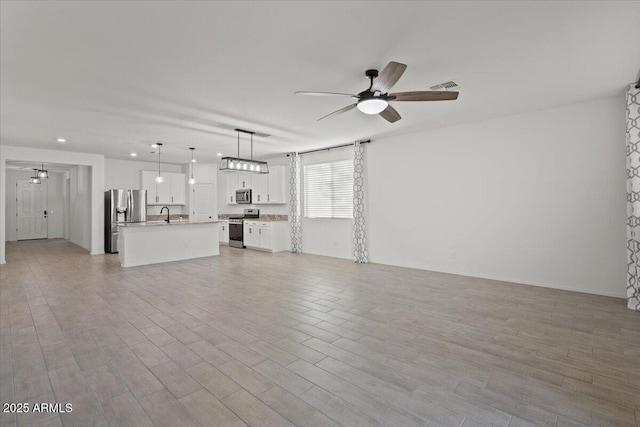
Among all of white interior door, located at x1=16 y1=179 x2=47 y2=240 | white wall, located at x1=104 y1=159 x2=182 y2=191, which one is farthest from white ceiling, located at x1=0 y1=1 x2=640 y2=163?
white interior door, located at x1=16 y1=179 x2=47 y2=240

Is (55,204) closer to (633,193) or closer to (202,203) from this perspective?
(202,203)

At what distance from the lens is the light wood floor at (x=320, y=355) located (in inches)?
77.0

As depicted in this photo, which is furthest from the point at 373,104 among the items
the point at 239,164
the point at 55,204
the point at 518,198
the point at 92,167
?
the point at 55,204

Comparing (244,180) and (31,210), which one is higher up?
(244,180)

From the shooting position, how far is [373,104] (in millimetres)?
3121

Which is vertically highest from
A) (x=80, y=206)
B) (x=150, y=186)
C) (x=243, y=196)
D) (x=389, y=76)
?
(x=389, y=76)

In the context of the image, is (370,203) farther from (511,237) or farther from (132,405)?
(132,405)

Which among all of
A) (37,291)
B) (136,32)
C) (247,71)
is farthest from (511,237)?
(37,291)

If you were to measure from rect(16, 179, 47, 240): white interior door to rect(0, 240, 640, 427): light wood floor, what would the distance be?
29.2 ft

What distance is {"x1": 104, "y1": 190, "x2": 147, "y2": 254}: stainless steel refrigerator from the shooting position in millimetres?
8320

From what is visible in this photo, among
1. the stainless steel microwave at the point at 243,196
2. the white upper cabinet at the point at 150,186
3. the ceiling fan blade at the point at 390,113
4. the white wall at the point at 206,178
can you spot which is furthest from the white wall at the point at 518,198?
the white upper cabinet at the point at 150,186

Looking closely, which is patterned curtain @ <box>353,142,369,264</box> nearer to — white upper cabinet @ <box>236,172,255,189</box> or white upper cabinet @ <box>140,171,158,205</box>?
white upper cabinet @ <box>236,172,255,189</box>

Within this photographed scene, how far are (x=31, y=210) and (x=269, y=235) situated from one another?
994 cm

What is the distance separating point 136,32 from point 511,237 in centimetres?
572
